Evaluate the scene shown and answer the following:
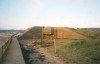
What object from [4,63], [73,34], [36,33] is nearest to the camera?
[4,63]

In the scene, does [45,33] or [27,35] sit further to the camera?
[27,35]

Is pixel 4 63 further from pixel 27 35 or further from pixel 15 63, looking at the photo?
pixel 27 35

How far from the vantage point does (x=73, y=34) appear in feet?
134

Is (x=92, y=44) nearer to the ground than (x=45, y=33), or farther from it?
nearer to the ground

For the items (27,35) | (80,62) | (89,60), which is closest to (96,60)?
(89,60)

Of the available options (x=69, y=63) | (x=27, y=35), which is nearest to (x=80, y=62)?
(x=69, y=63)

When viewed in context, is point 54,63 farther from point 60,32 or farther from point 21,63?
point 60,32

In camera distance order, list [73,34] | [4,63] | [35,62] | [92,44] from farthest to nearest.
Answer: [73,34] → [92,44] → [35,62] → [4,63]

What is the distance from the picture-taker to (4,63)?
11.4 meters

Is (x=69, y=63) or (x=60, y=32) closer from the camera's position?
(x=69, y=63)

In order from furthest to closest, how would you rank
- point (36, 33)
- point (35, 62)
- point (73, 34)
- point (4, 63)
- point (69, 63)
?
1. point (36, 33)
2. point (73, 34)
3. point (35, 62)
4. point (69, 63)
5. point (4, 63)

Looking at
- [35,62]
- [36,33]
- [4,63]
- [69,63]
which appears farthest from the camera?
[36,33]

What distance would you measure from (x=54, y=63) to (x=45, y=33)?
8.98 metres

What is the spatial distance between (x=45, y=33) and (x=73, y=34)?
63.8 feet
